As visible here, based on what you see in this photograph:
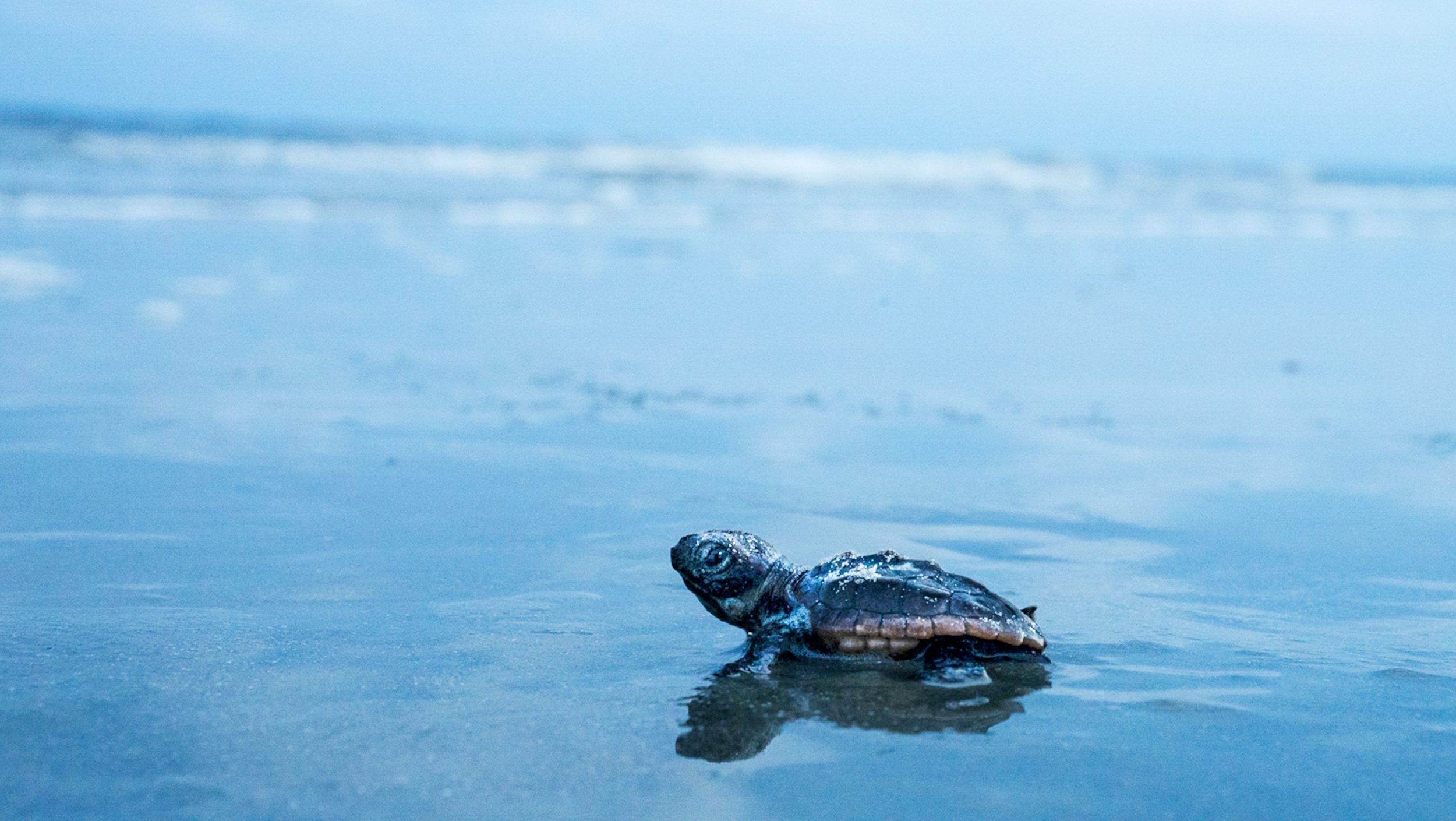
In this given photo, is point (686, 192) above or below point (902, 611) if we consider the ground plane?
above

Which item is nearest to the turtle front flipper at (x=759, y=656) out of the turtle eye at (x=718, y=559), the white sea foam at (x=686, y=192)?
the turtle eye at (x=718, y=559)

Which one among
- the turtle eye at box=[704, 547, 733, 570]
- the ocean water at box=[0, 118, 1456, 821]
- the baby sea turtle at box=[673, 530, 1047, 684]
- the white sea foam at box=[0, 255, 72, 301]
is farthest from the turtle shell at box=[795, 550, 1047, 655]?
the white sea foam at box=[0, 255, 72, 301]

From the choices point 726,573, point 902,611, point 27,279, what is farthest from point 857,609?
point 27,279

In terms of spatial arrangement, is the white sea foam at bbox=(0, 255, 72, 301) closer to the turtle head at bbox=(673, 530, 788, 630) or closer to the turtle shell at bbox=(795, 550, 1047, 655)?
the turtle head at bbox=(673, 530, 788, 630)

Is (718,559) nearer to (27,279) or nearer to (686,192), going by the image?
(27,279)

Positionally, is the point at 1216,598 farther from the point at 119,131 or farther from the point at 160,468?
the point at 119,131

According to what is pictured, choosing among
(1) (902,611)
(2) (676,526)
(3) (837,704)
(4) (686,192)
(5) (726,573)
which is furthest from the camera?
(4) (686,192)

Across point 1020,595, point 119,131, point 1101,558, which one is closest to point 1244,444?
point 1101,558
